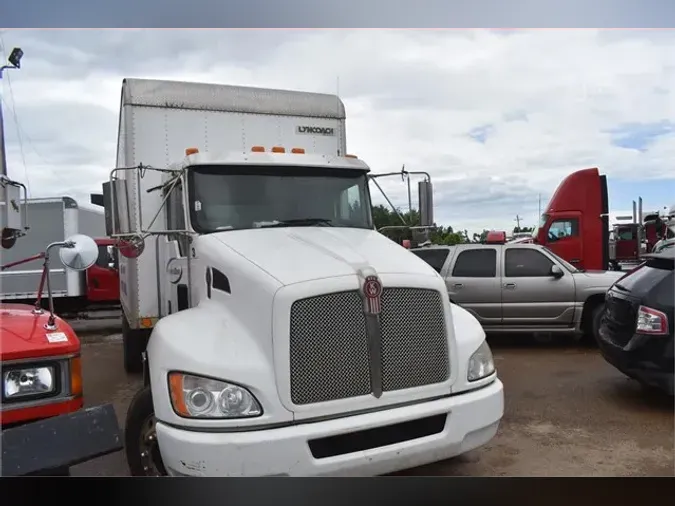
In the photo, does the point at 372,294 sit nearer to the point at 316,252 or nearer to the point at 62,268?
the point at 316,252

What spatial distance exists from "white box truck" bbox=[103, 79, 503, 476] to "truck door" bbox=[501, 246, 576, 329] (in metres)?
4.95

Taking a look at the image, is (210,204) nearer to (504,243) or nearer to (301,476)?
(301,476)

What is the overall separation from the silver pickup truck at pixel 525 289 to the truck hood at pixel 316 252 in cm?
484

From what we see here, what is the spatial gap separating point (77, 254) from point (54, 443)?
1244 mm

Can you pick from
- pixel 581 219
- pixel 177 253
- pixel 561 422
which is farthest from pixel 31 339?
pixel 581 219

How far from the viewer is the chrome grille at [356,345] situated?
3.30 metres

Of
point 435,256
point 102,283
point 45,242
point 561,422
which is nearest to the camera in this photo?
point 561,422

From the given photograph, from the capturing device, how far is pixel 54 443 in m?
3.04

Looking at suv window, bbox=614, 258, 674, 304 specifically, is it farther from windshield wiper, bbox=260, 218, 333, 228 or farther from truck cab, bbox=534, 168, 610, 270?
truck cab, bbox=534, 168, 610, 270

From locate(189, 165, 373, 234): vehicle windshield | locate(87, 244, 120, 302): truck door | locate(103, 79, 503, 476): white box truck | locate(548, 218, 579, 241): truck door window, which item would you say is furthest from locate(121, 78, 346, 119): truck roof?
locate(548, 218, 579, 241): truck door window

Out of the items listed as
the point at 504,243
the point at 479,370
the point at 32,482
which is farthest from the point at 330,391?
the point at 504,243

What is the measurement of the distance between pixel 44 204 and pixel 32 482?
8299 mm

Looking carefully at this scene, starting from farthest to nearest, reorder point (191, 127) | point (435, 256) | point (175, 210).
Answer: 1. point (435, 256)
2. point (191, 127)
3. point (175, 210)

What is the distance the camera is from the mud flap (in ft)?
9.91
